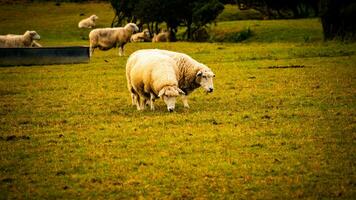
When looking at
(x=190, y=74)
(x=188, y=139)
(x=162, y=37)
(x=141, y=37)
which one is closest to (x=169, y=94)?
(x=190, y=74)

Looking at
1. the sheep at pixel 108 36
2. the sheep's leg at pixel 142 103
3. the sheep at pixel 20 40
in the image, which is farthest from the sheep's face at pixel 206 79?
the sheep at pixel 20 40

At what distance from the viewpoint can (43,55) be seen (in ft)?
102

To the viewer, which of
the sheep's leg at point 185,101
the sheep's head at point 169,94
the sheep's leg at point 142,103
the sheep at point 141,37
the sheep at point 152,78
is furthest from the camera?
the sheep at point 141,37

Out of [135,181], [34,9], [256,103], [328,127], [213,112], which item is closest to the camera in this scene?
[135,181]

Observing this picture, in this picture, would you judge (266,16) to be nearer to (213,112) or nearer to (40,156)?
(213,112)

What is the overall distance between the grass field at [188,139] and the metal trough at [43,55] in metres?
5.14

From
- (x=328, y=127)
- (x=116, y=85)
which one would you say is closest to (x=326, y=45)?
(x=116, y=85)

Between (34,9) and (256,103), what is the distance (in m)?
62.5

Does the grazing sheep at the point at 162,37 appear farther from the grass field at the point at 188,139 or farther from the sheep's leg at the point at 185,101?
the sheep's leg at the point at 185,101

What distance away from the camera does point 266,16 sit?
62.9 m

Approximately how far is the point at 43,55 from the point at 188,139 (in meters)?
19.7

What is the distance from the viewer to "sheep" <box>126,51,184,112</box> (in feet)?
51.9

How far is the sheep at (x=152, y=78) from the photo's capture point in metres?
15.8

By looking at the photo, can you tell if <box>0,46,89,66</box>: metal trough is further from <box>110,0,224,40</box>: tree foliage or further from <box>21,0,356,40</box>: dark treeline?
<box>110,0,224,40</box>: tree foliage
